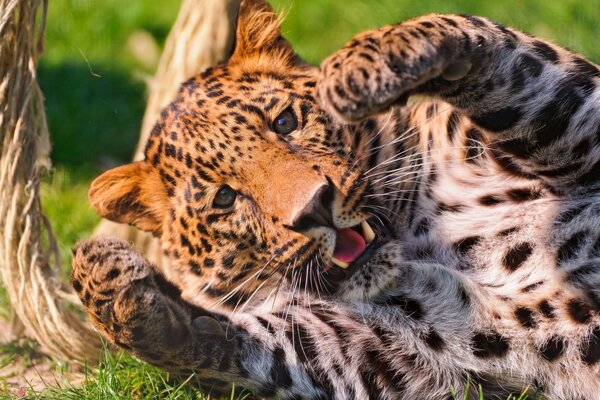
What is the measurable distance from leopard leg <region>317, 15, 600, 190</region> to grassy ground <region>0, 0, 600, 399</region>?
4.05 meters

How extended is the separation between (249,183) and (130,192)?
95 cm

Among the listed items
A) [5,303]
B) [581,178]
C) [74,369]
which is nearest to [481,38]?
[581,178]

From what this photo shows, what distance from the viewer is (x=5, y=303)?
6.40m

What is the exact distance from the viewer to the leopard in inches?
170

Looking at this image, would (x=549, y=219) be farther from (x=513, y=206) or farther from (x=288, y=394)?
(x=288, y=394)

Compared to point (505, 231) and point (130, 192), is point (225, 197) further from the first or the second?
point (505, 231)

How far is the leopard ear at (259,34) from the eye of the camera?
5.14 meters

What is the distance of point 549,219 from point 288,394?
5.02ft

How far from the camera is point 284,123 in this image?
4664 mm

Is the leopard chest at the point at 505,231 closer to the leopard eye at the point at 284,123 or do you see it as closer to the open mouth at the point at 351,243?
the open mouth at the point at 351,243

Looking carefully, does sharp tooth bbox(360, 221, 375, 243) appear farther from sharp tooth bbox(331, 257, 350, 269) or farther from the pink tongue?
sharp tooth bbox(331, 257, 350, 269)

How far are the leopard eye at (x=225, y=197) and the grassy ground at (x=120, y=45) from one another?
3287mm

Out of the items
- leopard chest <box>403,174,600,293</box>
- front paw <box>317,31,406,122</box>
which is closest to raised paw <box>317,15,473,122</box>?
front paw <box>317,31,406,122</box>

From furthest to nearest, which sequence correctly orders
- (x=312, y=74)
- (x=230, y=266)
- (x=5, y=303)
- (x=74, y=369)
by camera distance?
(x=5, y=303), (x=74, y=369), (x=312, y=74), (x=230, y=266)
